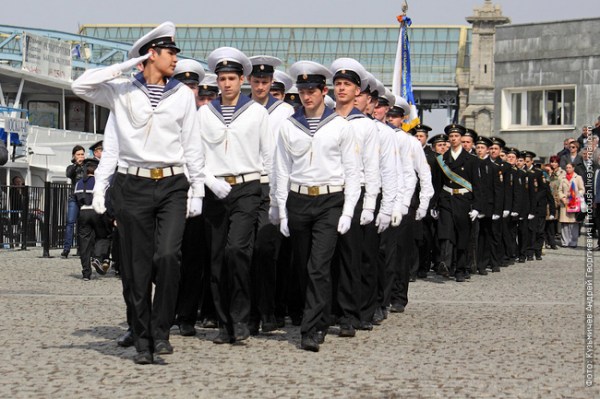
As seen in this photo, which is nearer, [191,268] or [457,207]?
[191,268]

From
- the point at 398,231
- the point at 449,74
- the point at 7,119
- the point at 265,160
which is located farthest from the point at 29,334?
the point at 449,74

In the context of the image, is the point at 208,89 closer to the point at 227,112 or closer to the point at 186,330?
the point at 227,112

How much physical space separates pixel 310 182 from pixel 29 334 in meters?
2.48

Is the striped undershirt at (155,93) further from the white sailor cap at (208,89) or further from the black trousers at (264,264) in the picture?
the white sailor cap at (208,89)

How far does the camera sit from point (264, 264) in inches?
435

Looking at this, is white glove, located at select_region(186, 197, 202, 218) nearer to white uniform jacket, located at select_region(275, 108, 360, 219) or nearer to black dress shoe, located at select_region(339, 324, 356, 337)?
white uniform jacket, located at select_region(275, 108, 360, 219)

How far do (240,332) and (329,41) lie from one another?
116 m

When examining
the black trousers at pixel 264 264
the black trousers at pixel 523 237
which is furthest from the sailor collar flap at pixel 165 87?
the black trousers at pixel 523 237

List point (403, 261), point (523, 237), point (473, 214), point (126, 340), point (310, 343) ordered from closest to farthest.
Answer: point (310, 343) < point (126, 340) < point (403, 261) < point (473, 214) < point (523, 237)

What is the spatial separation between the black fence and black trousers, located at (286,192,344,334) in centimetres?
A: 1539

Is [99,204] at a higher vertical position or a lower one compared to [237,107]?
lower

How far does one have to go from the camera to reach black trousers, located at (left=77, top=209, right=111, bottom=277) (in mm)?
17875

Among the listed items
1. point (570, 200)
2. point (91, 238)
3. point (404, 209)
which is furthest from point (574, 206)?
point (404, 209)

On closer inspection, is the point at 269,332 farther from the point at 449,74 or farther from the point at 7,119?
the point at 449,74
